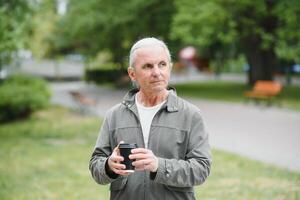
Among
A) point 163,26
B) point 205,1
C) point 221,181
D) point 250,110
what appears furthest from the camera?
point 163,26

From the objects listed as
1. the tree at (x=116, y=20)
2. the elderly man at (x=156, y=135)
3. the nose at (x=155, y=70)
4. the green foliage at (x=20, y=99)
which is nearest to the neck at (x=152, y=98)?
the elderly man at (x=156, y=135)

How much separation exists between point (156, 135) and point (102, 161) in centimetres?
35

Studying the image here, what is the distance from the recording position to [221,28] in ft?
68.2

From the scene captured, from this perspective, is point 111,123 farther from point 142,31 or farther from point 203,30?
point 142,31

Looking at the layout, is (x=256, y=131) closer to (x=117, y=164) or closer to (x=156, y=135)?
(x=156, y=135)

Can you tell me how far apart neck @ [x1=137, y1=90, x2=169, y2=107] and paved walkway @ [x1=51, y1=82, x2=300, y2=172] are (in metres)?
6.12

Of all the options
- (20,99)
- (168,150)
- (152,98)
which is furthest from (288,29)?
(168,150)

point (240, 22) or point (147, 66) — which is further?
point (240, 22)

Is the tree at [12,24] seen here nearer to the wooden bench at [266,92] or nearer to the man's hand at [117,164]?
the man's hand at [117,164]

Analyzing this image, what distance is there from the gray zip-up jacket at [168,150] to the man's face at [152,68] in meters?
0.11

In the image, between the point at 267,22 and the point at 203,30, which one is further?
the point at 267,22

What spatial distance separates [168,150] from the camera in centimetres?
279

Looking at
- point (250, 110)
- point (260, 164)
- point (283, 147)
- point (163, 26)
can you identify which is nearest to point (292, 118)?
point (250, 110)

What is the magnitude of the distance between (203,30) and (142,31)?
18.8 ft
